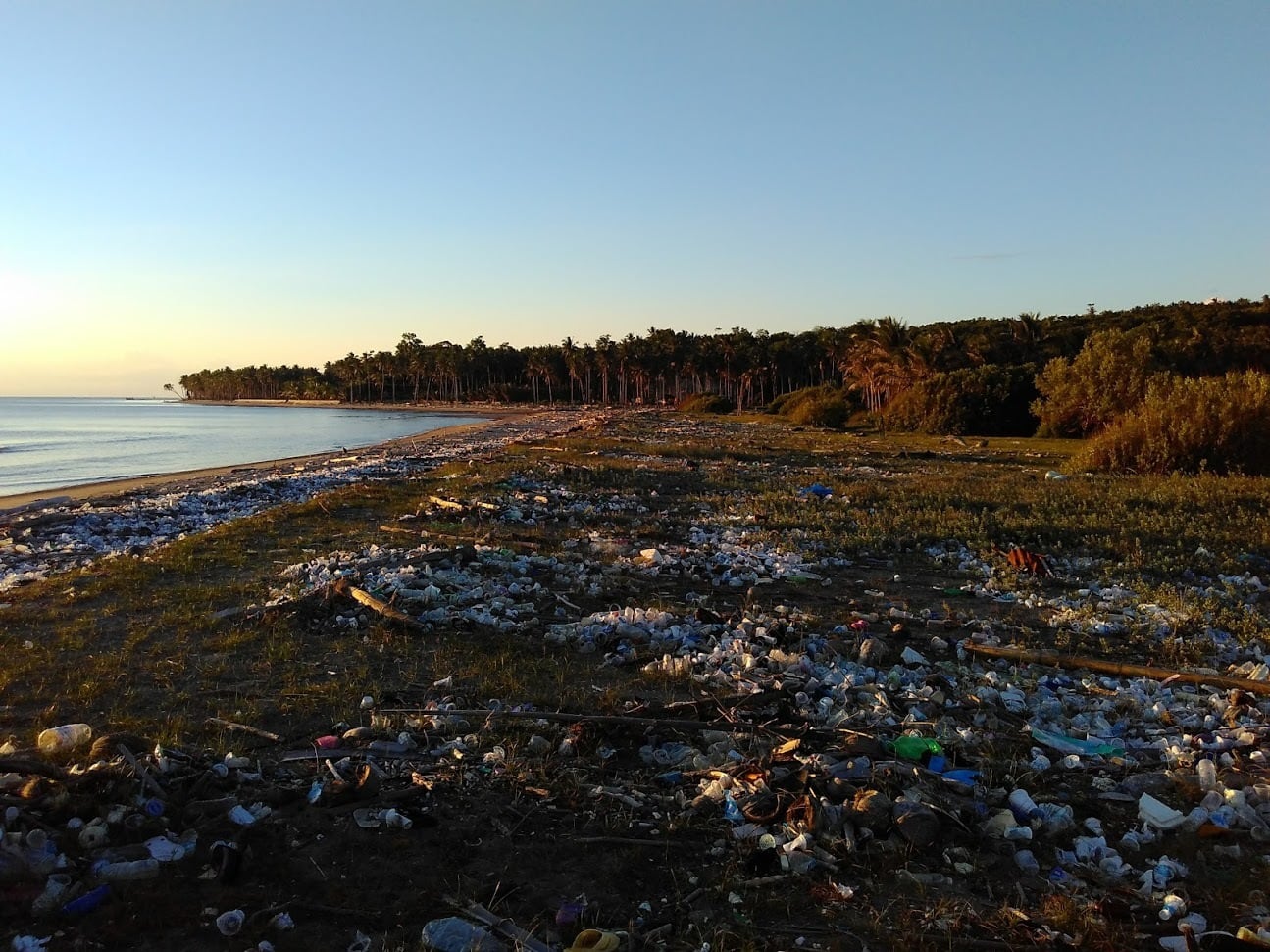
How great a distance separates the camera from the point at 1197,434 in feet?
69.8

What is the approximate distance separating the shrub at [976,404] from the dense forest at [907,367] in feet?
0.24

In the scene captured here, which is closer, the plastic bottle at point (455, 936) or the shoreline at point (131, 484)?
the plastic bottle at point (455, 936)

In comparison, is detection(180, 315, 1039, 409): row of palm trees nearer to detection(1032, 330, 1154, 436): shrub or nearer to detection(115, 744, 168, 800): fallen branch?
detection(1032, 330, 1154, 436): shrub

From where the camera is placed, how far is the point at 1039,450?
104 feet

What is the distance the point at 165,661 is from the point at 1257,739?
27.4 feet

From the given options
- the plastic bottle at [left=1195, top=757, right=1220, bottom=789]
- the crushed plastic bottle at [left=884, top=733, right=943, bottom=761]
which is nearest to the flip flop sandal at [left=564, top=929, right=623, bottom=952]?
the crushed plastic bottle at [left=884, top=733, right=943, bottom=761]

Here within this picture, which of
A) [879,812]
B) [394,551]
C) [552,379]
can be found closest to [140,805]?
[879,812]

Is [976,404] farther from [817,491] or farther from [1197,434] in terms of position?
[817,491]

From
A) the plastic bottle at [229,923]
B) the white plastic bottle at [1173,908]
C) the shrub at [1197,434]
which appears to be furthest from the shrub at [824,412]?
the plastic bottle at [229,923]

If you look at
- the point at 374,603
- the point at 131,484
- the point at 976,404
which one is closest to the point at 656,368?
the point at 976,404

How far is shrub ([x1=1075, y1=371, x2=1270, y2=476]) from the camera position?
69.3 feet

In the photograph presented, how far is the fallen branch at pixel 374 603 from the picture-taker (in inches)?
301

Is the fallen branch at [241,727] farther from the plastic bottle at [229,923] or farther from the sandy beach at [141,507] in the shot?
the sandy beach at [141,507]

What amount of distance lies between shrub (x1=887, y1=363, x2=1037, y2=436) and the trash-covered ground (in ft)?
114
